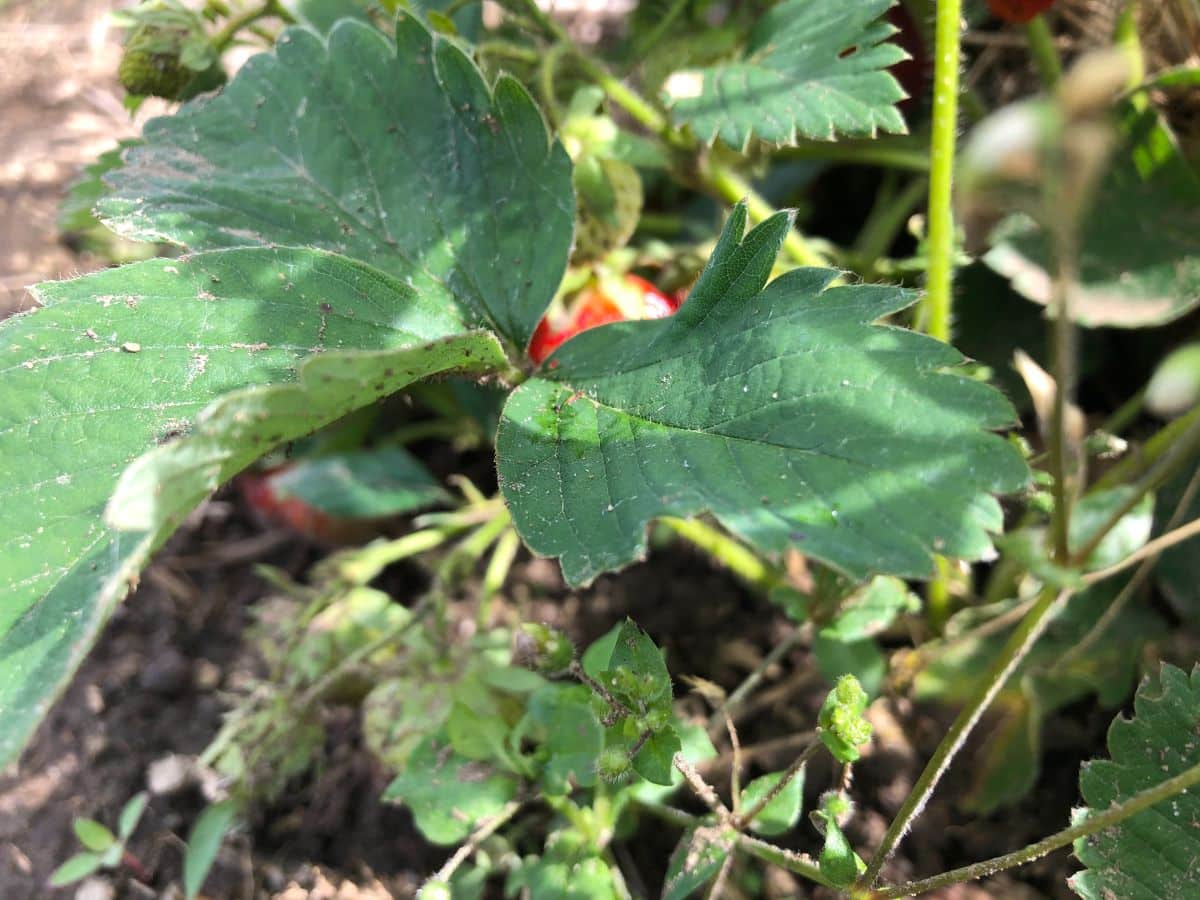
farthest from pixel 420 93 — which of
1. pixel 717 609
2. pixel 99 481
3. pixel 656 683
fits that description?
pixel 717 609

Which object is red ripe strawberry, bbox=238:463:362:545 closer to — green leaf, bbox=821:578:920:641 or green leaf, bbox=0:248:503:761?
green leaf, bbox=0:248:503:761

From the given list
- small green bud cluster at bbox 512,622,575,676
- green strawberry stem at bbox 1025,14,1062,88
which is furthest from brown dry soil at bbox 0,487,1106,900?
green strawberry stem at bbox 1025,14,1062,88

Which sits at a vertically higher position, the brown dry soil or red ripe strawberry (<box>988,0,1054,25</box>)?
red ripe strawberry (<box>988,0,1054,25</box>)

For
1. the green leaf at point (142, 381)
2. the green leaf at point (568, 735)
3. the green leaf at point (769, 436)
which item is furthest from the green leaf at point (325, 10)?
the green leaf at point (568, 735)

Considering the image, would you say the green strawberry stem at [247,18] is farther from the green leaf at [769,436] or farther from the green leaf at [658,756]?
the green leaf at [658,756]

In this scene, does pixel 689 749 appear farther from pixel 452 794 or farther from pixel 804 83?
pixel 804 83

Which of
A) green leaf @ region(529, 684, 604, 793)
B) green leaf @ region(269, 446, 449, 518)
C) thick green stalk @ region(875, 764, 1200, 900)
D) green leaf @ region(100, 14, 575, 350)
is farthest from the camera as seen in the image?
green leaf @ region(269, 446, 449, 518)
